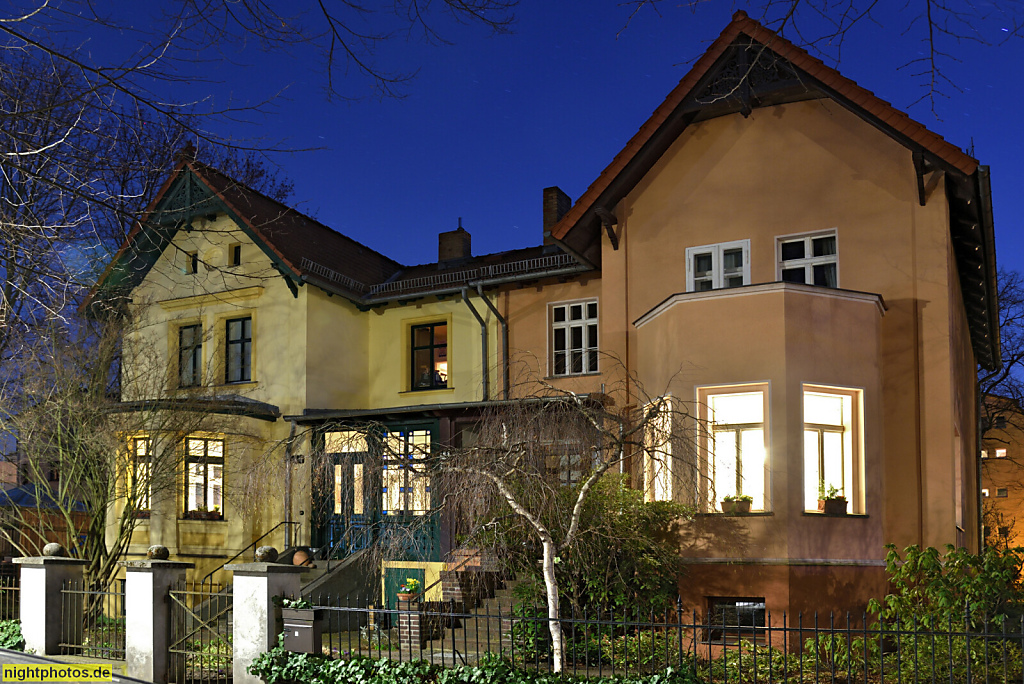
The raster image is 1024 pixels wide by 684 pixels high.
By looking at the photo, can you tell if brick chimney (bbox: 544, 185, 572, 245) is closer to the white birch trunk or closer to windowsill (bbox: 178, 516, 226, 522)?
windowsill (bbox: 178, 516, 226, 522)

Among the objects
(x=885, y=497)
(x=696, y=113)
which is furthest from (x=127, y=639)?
(x=696, y=113)

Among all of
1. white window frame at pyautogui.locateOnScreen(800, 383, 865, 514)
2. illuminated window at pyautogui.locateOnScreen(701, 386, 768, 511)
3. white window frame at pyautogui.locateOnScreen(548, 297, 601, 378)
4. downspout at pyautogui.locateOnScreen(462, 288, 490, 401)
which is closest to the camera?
white window frame at pyautogui.locateOnScreen(800, 383, 865, 514)

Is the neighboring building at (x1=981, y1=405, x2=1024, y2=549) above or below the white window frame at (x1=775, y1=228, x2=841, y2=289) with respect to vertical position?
below

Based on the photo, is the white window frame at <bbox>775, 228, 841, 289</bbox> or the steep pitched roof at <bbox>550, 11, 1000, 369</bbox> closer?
the steep pitched roof at <bbox>550, 11, 1000, 369</bbox>

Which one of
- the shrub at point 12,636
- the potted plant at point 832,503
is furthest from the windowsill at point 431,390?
the shrub at point 12,636

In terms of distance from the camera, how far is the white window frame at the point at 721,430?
40.8 feet

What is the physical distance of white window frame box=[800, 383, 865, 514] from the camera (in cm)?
1266

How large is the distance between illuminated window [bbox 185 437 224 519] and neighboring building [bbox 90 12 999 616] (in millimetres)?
59

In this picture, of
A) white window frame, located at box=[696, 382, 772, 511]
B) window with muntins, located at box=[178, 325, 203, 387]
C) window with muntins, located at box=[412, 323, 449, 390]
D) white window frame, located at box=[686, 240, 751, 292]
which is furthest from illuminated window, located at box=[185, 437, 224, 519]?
white window frame, located at box=[696, 382, 772, 511]

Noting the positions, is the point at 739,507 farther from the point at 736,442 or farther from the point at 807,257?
the point at 807,257

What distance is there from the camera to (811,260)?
1398 centimetres

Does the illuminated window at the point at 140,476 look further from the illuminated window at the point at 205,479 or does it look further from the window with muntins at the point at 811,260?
the window with muntins at the point at 811,260

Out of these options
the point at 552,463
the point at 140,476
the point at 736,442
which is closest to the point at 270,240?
the point at 140,476

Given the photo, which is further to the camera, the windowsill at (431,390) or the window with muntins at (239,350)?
the window with muntins at (239,350)
